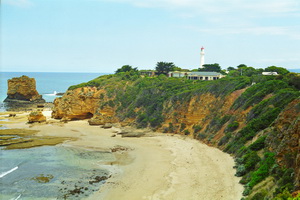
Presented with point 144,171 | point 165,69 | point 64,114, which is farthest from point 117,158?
point 165,69

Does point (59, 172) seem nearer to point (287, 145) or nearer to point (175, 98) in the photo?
point (287, 145)

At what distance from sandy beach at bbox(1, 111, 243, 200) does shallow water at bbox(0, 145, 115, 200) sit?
1733 mm

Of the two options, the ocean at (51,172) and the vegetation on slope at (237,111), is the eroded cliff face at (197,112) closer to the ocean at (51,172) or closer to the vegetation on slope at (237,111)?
the vegetation on slope at (237,111)

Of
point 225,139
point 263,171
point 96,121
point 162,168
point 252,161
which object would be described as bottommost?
point 162,168

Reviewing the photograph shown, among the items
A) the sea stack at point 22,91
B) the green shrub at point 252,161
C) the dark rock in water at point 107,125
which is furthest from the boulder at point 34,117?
the green shrub at point 252,161

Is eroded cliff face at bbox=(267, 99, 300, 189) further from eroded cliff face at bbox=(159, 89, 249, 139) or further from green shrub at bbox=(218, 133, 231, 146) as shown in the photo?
eroded cliff face at bbox=(159, 89, 249, 139)

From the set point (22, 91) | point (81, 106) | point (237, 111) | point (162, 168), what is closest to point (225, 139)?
point (237, 111)

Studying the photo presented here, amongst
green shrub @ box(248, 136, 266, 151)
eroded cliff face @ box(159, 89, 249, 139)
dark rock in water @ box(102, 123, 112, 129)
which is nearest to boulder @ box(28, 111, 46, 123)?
dark rock in water @ box(102, 123, 112, 129)

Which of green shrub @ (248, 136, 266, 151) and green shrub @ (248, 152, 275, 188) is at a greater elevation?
green shrub @ (248, 136, 266, 151)

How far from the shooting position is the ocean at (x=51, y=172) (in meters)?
25.1

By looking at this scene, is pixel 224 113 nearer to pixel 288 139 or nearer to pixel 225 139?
pixel 225 139

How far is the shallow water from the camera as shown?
82.6 feet

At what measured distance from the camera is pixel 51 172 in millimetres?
30219

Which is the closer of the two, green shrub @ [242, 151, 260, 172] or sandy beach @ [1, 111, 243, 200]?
sandy beach @ [1, 111, 243, 200]
